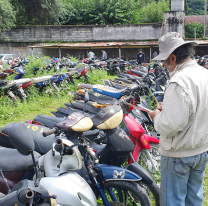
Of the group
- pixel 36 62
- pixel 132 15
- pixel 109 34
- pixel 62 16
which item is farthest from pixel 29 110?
pixel 132 15

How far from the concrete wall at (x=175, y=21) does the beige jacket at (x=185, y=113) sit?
2170cm

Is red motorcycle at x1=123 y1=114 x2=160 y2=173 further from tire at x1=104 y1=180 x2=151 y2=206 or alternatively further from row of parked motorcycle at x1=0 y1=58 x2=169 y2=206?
tire at x1=104 y1=180 x2=151 y2=206

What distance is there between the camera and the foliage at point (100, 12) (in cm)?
2953

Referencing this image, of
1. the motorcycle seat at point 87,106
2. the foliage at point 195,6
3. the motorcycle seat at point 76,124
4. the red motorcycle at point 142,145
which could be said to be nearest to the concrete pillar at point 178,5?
the motorcycle seat at point 87,106

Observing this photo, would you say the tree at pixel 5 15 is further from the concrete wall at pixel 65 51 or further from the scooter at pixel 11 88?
the scooter at pixel 11 88

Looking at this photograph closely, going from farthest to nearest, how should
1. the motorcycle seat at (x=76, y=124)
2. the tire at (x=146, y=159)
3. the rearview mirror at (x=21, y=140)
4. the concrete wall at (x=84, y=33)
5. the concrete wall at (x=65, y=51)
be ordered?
the concrete wall at (x=65, y=51)
the concrete wall at (x=84, y=33)
the tire at (x=146, y=159)
the motorcycle seat at (x=76, y=124)
the rearview mirror at (x=21, y=140)

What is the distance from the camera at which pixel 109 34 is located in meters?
23.8

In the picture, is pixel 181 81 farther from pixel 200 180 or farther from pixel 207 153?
pixel 200 180

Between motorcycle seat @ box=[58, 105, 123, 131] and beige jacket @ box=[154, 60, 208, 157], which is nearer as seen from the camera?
beige jacket @ box=[154, 60, 208, 157]

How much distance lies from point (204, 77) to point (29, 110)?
16.7 ft

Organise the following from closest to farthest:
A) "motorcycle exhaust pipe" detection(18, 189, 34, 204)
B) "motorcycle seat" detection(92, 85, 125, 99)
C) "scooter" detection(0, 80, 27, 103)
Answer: "motorcycle exhaust pipe" detection(18, 189, 34, 204), "motorcycle seat" detection(92, 85, 125, 99), "scooter" detection(0, 80, 27, 103)

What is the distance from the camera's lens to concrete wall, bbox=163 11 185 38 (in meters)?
21.5

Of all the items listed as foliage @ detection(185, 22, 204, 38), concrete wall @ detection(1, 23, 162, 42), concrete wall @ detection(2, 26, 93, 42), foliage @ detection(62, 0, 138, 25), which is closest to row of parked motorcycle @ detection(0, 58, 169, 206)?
concrete wall @ detection(1, 23, 162, 42)

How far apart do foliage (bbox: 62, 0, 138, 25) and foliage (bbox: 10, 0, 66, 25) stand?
2202 millimetres
